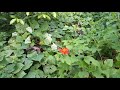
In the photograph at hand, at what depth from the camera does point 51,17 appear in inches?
130

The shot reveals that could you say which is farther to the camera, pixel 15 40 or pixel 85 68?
pixel 15 40

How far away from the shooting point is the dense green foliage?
7.50 ft

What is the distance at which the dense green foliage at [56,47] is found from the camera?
2285 mm

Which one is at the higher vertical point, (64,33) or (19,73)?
(64,33)

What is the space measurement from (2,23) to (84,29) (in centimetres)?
105

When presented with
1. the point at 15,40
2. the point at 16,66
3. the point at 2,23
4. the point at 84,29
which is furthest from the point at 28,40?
the point at 84,29

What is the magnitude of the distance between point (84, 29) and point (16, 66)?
1.14m

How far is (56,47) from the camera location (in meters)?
2.70

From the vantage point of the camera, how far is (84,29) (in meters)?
3.19

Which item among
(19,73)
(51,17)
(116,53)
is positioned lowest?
(19,73)

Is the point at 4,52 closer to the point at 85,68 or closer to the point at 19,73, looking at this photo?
the point at 19,73
